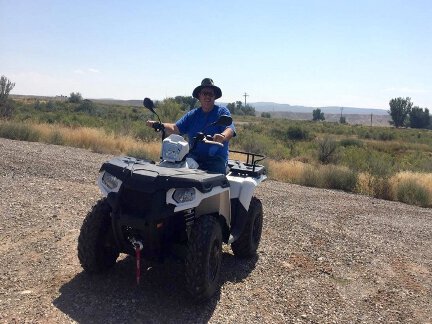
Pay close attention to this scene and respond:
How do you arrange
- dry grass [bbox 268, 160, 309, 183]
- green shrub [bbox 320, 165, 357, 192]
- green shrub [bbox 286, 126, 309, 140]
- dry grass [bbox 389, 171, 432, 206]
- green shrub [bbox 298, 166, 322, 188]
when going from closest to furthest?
dry grass [bbox 389, 171, 432, 206], green shrub [bbox 320, 165, 357, 192], green shrub [bbox 298, 166, 322, 188], dry grass [bbox 268, 160, 309, 183], green shrub [bbox 286, 126, 309, 140]

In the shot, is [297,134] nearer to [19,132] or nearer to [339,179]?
[339,179]

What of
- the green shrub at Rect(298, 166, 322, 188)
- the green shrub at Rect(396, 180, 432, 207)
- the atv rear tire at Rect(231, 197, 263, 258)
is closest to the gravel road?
the atv rear tire at Rect(231, 197, 263, 258)

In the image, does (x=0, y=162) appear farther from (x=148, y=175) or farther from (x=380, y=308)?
(x=380, y=308)

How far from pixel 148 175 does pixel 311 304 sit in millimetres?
2154

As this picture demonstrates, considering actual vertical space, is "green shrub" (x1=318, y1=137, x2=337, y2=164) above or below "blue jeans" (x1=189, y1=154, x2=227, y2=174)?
below

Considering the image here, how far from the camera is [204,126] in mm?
5031

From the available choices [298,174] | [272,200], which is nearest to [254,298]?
[272,200]

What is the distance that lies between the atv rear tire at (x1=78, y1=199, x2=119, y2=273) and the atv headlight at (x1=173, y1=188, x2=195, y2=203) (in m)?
0.85

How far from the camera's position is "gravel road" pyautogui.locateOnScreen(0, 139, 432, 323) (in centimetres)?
384

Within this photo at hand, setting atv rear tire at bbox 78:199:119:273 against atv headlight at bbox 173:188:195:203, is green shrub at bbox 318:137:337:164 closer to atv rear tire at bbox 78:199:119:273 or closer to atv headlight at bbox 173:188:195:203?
atv rear tire at bbox 78:199:119:273

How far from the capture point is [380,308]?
14.6 ft

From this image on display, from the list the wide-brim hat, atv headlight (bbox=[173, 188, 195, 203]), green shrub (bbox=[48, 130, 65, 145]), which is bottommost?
green shrub (bbox=[48, 130, 65, 145])

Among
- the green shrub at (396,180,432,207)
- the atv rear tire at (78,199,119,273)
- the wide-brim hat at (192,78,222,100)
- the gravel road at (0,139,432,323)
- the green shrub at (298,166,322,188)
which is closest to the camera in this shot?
the gravel road at (0,139,432,323)

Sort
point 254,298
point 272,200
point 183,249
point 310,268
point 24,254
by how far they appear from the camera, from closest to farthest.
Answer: point 183,249, point 254,298, point 24,254, point 310,268, point 272,200
